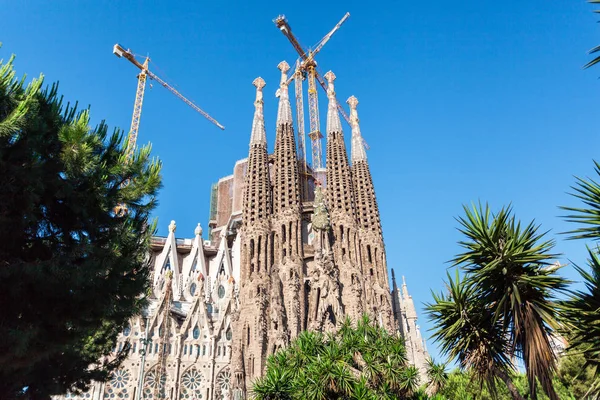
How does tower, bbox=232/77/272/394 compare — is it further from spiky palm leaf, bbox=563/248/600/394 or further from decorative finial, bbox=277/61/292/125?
spiky palm leaf, bbox=563/248/600/394

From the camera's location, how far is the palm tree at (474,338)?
9.84 m

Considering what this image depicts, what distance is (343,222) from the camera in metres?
35.0

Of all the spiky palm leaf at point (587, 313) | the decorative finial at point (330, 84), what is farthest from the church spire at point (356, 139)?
the spiky palm leaf at point (587, 313)

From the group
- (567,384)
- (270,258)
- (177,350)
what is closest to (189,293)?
(177,350)

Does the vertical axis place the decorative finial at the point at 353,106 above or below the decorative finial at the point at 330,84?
below

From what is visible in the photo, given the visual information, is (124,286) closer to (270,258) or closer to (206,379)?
(270,258)

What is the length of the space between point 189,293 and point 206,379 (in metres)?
8.90

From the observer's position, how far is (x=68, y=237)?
414 inches

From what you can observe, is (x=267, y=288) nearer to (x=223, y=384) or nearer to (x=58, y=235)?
(x=223, y=384)

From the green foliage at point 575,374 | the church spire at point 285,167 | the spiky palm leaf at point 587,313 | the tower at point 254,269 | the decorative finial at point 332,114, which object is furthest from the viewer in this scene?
the decorative finial at point 332,114

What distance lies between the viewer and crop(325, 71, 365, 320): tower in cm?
3163

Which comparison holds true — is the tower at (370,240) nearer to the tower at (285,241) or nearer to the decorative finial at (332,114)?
the decorative finial at (332,114)

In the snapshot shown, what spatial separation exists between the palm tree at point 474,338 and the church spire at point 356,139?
29.9 m

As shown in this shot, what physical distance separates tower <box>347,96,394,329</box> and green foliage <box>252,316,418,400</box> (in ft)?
52.5
